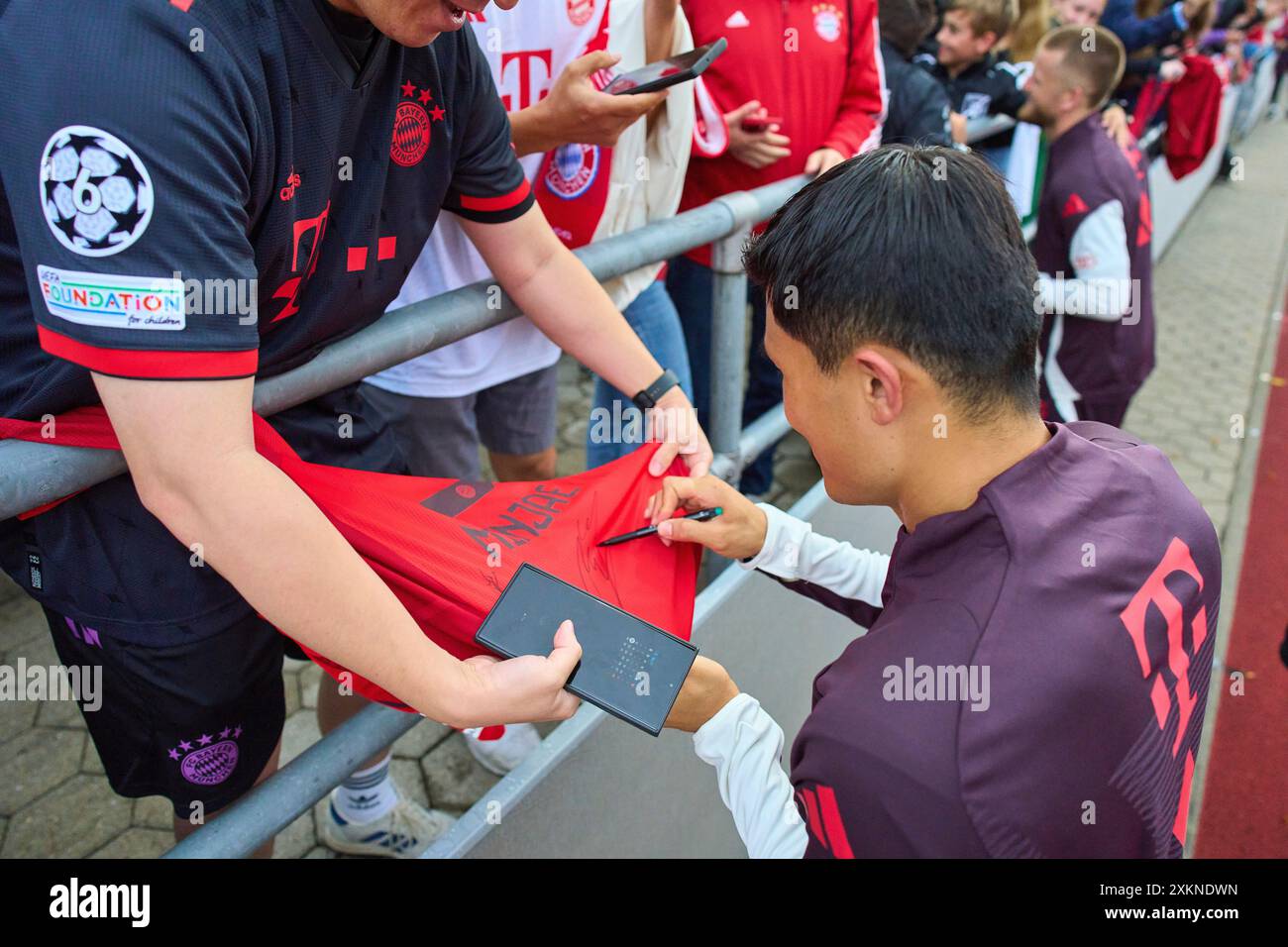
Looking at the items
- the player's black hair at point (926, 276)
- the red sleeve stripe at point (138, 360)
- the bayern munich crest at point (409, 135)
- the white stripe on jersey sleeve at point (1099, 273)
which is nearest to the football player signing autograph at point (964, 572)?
the player's black hair at point (926, 276)

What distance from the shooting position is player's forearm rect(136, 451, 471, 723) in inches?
39.9

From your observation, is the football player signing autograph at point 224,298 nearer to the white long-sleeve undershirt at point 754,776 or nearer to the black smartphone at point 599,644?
the black smartphone at point 599,644

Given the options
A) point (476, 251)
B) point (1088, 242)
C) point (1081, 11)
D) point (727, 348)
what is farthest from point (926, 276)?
point (1081, 11)

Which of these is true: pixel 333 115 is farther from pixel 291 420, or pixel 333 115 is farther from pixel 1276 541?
pixel 1276 541

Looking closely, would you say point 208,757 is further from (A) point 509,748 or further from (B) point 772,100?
(B) point 772,100

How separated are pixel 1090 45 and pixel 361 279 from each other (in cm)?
308

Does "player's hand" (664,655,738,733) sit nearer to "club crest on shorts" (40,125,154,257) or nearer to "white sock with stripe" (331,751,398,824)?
"club crest on shorts" (40,125,154,257)

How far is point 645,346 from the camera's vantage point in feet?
7.71

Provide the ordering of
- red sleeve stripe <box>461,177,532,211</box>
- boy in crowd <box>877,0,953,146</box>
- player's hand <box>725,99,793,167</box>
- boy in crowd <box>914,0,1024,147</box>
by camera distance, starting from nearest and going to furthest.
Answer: red sleeve stripe <box>461,177,532,211</box> < player's hand <box>725,99,793,167</box> < boy in crowd <box>877,0,953,146</box> < boy in crowd <box>914,0,1024,147</box>

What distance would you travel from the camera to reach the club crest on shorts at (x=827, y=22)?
9.25 ft


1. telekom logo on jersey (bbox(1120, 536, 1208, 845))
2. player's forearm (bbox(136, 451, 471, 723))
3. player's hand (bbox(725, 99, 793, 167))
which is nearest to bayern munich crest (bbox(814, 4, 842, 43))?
player's hand (bbox(725, 99, 793, 167))

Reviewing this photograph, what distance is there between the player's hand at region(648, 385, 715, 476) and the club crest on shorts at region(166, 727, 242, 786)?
0.83 metres

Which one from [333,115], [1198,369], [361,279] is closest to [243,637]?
[361,279]
